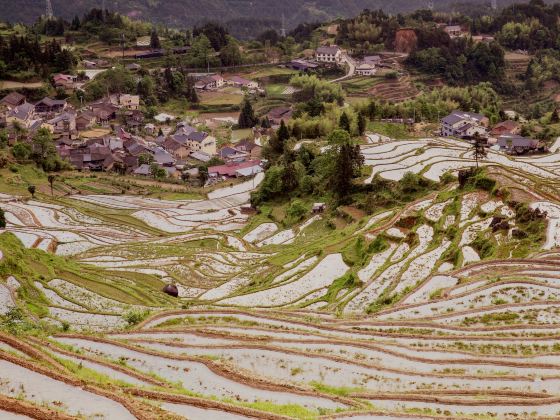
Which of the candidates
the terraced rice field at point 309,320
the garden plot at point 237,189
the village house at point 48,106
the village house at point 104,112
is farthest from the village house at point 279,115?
the terraced rice field at point 309,320

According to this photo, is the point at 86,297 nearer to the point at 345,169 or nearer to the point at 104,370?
the point at 104,370

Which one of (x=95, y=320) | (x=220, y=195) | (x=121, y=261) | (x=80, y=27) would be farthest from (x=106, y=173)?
(x=80, y=27)

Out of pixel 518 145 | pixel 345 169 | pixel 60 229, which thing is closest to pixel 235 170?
pixel 345 169

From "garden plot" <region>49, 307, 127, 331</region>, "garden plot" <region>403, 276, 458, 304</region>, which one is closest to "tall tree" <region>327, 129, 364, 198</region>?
"garden plot" <region>403, 276, 458, 304</region>

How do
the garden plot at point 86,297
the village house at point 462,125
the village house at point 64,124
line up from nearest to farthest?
the garden plot at point 86,297, the village house at point 462,125, the village house at point 64,124

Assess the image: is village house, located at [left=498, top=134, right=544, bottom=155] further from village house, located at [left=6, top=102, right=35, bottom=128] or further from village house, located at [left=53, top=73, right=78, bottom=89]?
village house, located at [left=53, top=73, right=78, bottom=89]

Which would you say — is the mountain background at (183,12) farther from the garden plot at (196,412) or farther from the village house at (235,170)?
the garden plot at (196,412)

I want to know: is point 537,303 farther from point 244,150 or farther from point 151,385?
point 244,150
